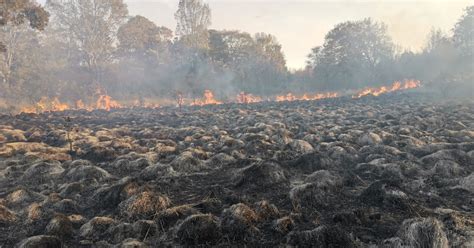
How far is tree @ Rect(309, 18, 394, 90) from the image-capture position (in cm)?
7275

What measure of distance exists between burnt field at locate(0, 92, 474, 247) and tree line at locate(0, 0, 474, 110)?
40908 millimetres

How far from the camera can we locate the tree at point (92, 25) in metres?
63.6

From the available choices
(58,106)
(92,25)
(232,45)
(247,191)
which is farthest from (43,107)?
(247,191)

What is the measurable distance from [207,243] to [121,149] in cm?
1306

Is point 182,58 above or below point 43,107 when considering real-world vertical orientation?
above

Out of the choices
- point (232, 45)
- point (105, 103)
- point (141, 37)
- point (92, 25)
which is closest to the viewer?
point (105, 103)

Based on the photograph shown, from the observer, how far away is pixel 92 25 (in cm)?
6406

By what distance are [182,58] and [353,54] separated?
1279 inches

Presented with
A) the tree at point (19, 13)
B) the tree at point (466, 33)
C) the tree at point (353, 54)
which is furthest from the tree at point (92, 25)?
the tree at point (466, 33)

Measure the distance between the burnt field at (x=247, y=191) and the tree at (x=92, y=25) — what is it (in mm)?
43527

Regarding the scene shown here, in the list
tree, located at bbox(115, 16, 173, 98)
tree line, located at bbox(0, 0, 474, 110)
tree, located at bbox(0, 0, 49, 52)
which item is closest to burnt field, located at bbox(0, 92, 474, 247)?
tree, located at bbox(0, 0, 49, 52)

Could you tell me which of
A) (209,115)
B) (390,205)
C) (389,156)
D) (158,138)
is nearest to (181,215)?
(390,205)

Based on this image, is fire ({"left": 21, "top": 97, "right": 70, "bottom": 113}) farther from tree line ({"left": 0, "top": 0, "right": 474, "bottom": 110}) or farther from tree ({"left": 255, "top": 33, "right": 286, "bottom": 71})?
tree ({"left": 255, "top": 33, "right": 286, "bottom": 71})

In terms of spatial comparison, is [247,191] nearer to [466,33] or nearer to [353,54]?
[466,33]
